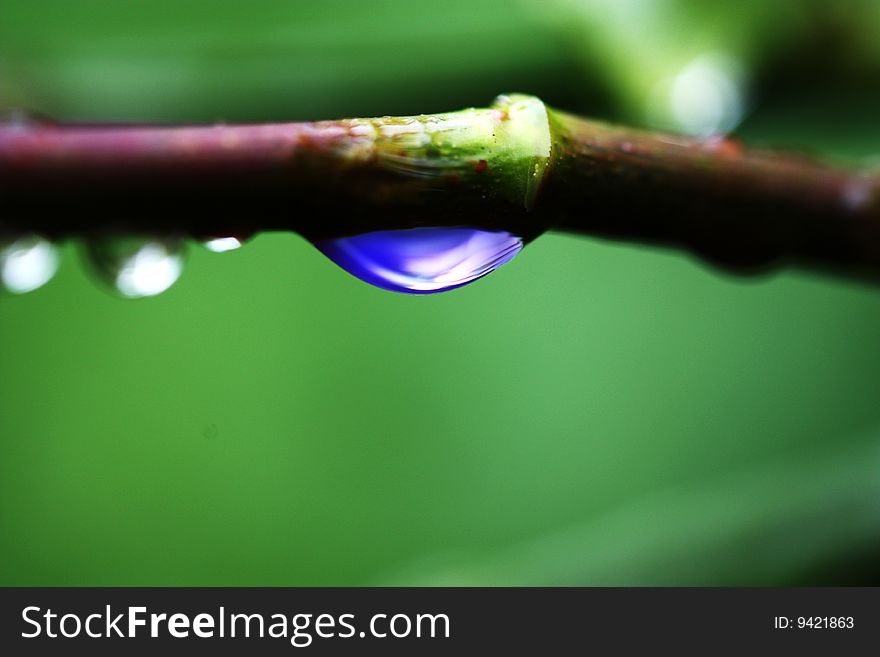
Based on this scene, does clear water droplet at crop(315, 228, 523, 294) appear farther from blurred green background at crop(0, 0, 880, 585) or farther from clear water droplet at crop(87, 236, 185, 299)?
blurred green background at crop(0, 0, 880, 585)

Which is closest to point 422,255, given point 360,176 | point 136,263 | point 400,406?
point 360,176

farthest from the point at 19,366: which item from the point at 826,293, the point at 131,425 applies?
the point at 826,293

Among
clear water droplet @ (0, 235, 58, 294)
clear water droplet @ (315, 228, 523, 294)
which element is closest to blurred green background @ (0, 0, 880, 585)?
clear water droplet @ (0, 235, 58, 294)

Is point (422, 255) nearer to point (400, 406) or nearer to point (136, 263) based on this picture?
point (136, 263)

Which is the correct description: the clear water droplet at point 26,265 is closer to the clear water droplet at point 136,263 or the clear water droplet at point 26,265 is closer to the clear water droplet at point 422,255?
the clear water droplet at point 136,263
